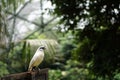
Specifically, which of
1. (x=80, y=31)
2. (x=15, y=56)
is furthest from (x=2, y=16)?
(x=15, y=56)

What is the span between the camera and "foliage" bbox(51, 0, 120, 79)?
10977 mm

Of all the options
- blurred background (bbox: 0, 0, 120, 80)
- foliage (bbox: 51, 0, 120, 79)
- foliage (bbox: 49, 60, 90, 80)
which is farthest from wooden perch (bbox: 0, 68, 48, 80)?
foliage (bbox: 49, 60, 90, 80)

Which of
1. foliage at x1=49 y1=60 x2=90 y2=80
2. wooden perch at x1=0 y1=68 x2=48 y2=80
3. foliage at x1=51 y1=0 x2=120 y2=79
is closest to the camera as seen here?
wooden perch at x1=0 y1=68 x2=48 y2=80

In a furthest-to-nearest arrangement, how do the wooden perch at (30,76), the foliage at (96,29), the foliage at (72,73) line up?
1. the foliage at (72,73)
2. the foliage at (96,29)
3. the wooden perch at (30,76)

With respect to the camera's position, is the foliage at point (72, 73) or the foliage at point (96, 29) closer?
the foliage at point (96, 29)

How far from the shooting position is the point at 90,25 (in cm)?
1149

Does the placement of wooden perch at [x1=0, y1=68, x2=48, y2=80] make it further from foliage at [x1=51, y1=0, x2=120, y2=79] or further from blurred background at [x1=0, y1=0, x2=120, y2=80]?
foliage at [x1=51, y1=0, x2=120, y2=79]

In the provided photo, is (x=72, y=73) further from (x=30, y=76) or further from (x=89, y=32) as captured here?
(x=30, y=76)

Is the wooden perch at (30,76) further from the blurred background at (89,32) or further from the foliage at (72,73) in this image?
the foliage at (72,73)

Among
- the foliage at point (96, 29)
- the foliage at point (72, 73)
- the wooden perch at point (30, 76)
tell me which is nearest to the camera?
the wooden perch at point (30, 76)

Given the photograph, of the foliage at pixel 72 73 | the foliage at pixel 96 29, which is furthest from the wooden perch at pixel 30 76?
the foliage at pixel 72 73

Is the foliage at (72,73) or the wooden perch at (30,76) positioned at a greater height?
the wooden perch at (30,76)

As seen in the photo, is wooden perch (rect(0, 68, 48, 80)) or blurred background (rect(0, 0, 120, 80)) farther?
blurred background (rect(0, 0, 120, 80))

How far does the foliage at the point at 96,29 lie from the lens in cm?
1098
